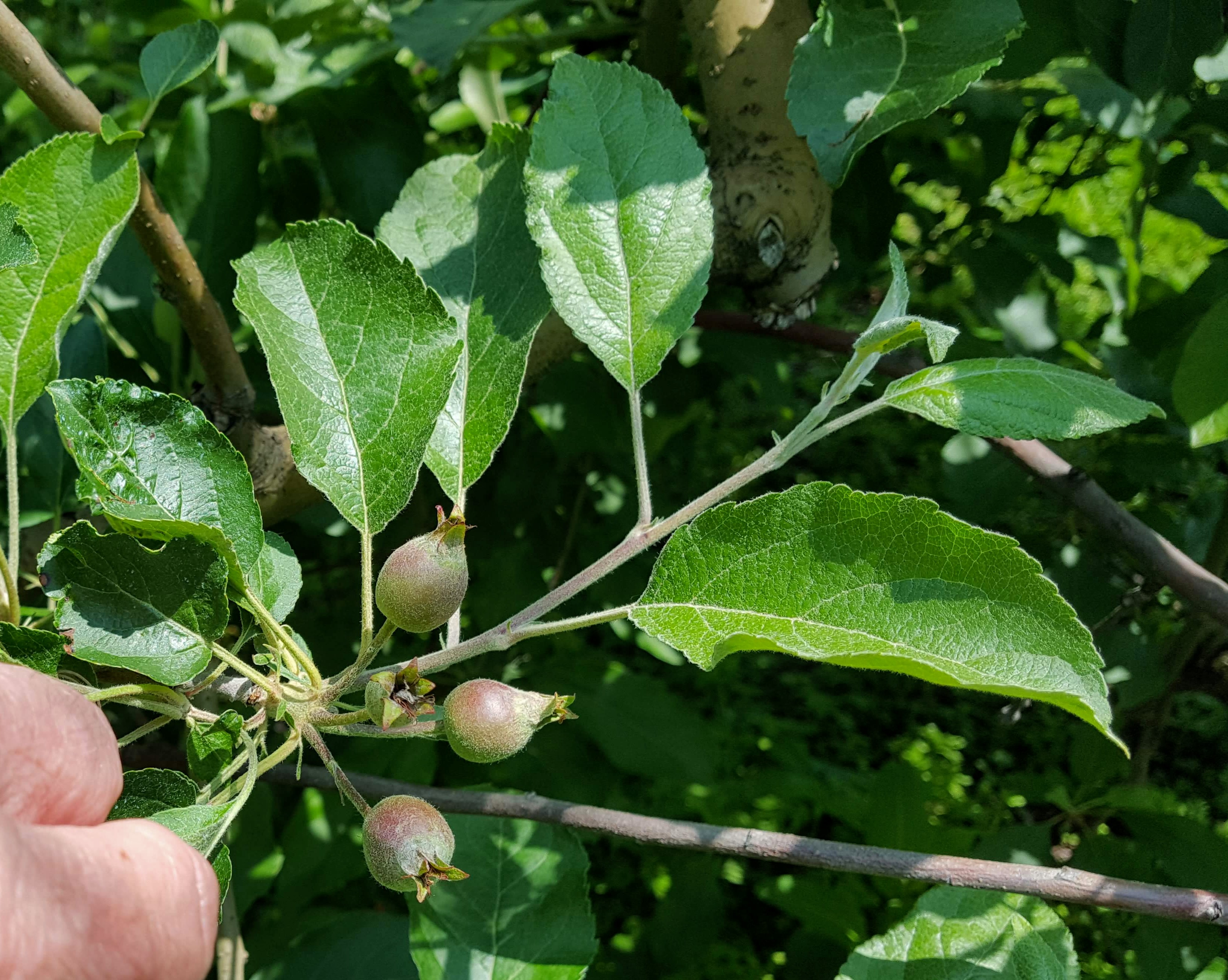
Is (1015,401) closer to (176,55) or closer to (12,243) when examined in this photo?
(12,243)

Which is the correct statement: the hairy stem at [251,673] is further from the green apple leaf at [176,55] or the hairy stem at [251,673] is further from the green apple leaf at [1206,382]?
the green apple leaf at [1206,382]

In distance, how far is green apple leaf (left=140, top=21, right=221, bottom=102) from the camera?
97cm

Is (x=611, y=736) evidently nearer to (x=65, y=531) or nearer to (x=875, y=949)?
(x=875, y=949)

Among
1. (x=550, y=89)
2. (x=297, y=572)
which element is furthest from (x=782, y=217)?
(x=297, y=572)

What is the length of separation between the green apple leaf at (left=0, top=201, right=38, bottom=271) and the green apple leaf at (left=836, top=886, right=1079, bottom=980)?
0.89m

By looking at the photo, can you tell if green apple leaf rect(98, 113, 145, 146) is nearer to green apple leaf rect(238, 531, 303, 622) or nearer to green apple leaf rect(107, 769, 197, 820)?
green apple leaf rect(238, 531, 303, 622)

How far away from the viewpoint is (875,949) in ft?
3.08

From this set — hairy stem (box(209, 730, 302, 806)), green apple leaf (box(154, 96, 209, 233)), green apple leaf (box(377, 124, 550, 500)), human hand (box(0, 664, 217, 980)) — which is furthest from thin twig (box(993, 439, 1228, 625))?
green apple leaf (box(154, 96, 209, 233))

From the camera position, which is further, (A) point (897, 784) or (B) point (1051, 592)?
(A) point (897, 784)

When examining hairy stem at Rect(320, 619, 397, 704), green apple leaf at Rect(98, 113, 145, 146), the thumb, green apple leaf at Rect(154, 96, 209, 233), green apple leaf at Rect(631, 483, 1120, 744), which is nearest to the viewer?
the thumb

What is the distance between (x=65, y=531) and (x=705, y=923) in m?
1.35

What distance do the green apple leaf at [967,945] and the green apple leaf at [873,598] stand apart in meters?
0.43

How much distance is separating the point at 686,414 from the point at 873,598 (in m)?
1.16

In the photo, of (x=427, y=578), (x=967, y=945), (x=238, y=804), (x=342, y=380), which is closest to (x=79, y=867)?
(x=238, y=804)
